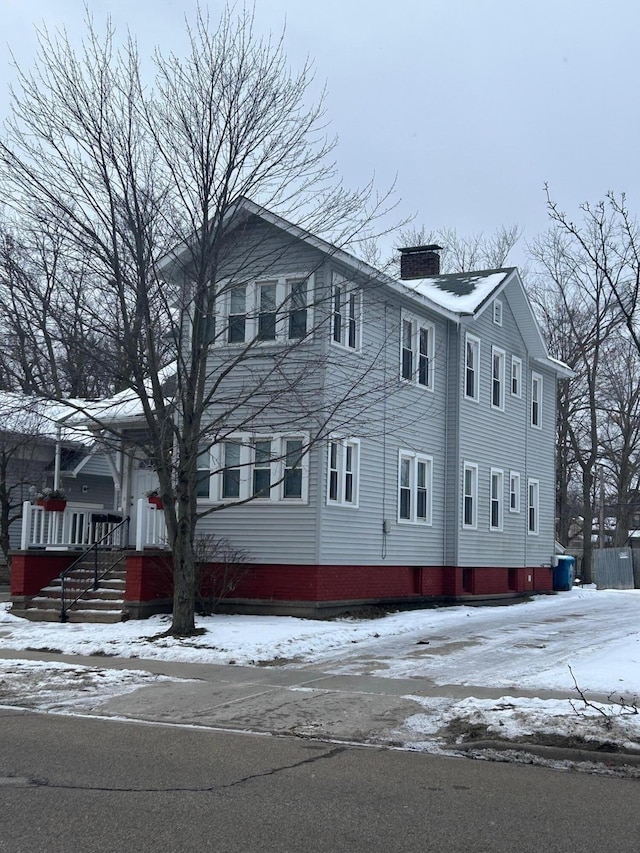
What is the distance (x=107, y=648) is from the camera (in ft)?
50.1

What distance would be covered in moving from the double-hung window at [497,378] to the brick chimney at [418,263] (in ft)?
11.9

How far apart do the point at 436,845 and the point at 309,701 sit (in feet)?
18.5

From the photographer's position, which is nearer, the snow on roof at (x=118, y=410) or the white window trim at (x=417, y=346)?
the snow on roof at (x=118, y=410)

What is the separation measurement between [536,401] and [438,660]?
17215 millimetres

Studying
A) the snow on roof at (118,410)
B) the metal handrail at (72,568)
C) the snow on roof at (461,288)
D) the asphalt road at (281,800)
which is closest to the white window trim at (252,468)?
the snow on roof at (118,410)

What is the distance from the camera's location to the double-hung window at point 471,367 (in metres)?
25.6

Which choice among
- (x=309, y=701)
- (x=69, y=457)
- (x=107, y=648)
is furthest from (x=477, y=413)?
(x=309, y=701)

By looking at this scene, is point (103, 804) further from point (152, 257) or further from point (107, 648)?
point (152, 257)

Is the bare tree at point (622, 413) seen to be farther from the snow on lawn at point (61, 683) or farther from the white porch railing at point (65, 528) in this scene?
the snow on lawn at point (61, 683)

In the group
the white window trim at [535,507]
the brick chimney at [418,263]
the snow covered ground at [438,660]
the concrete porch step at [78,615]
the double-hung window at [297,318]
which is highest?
the brick chimney at [418,263]

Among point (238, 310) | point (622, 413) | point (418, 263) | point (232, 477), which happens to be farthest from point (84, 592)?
point (622, 413)

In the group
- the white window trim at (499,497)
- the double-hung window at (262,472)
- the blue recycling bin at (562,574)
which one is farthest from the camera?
the blue recycling bin at (562,574)

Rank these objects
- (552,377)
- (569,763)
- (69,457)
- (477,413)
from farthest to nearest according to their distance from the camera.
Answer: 1. (552,377)
2. (69,457)
3. (477,413)
4. (569,763)

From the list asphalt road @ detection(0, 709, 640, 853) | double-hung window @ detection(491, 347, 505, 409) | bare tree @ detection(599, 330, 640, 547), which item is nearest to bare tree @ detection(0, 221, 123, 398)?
asphalt road @ detection(0, 709, 640, 853)
